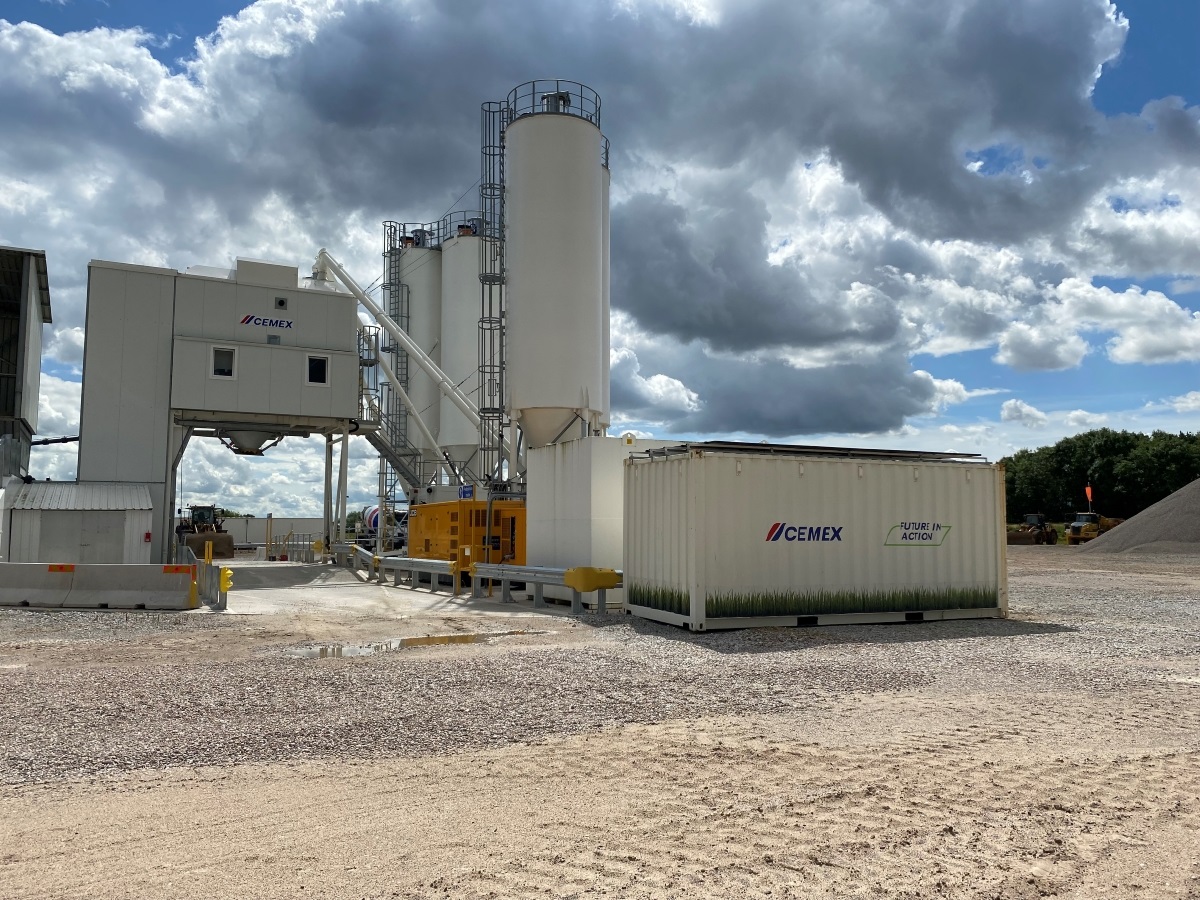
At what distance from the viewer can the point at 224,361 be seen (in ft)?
91.8

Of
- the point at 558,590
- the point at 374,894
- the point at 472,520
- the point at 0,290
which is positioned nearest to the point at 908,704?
the point at 374,894

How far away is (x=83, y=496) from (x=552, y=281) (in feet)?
45.0

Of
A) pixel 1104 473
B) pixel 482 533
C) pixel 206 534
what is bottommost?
pixel 206 534

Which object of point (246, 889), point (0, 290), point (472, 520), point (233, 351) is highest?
point (0, 290)

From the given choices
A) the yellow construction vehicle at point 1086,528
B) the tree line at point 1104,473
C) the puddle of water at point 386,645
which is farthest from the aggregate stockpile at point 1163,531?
the puddle of water at point 386,645

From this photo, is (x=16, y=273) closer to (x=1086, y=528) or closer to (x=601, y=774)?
(x=601, y=774)

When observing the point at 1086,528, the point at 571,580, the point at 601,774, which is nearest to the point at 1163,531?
the point at 1086,528

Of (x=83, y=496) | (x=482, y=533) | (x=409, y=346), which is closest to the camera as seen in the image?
(x=482, y=533)

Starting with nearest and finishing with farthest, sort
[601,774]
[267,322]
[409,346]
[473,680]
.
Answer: [601,774]
[473,680]
[267,322]
[409,346]

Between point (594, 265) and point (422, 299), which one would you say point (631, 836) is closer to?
point (594, 265)

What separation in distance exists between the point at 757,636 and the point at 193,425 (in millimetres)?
21509

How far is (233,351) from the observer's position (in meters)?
28.0

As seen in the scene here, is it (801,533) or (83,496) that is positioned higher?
(83,496)

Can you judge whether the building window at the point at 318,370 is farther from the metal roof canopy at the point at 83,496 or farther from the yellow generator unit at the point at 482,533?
the yellow generator unit at the point at 482,533
